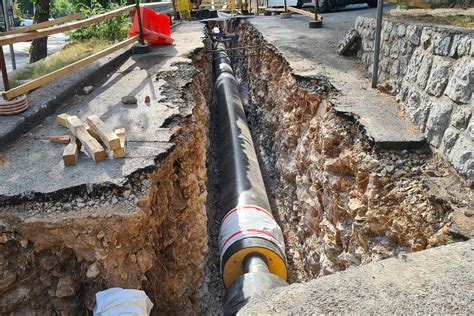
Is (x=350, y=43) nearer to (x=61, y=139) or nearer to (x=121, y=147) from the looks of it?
(x=121, y=147)

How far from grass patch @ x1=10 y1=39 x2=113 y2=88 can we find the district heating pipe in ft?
10.2

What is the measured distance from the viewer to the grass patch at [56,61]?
559cm

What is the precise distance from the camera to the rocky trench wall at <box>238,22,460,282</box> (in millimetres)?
3229

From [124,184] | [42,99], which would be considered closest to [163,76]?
[42,99]

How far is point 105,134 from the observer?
11.8ft

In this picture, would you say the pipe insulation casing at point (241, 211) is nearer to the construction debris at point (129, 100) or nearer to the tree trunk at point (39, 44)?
the construction debris at point (129, 100)

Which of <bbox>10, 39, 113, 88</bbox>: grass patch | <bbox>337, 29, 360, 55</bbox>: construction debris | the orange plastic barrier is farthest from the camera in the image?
the orange plastic barrier

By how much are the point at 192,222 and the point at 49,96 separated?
8.09ft

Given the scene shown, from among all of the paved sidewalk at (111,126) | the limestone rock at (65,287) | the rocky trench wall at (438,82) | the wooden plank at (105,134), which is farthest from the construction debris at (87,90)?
the rocky trench wall at (438,82)

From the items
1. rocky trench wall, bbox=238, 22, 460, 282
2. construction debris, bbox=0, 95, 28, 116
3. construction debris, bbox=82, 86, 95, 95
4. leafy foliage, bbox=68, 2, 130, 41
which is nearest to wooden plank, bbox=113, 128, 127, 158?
construction debris, bbox=0, 95, 28, 116

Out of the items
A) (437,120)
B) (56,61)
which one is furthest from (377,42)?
(56,61)

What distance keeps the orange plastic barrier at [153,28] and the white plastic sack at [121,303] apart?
6177mm

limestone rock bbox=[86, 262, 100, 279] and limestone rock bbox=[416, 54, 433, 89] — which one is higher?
limestone rock bbox=[416, 54, 433, 89]

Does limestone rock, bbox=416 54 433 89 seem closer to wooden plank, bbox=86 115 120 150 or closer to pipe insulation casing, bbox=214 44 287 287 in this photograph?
pipe insulation casing, bbox=214 44 287 287
